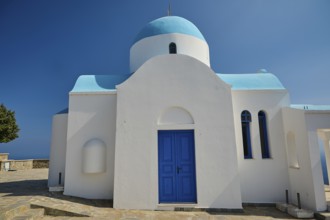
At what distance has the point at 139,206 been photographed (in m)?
7.10

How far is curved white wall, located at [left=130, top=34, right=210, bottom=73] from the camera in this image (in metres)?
10.4

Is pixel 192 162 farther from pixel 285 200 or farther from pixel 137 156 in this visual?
pixel 285 200

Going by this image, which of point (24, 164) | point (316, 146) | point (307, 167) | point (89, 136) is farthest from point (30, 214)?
point (24, 164)

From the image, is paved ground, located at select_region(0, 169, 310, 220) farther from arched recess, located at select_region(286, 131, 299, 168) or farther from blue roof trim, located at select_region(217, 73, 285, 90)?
blue roof trim, located at select_region(217, 73, 285, 90)

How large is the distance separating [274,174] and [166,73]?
218 inches

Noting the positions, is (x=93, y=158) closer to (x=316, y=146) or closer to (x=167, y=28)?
(x=167, y=28)

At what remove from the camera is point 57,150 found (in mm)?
9242

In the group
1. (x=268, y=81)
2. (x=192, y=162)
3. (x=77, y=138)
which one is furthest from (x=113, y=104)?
(x=268, y=81)

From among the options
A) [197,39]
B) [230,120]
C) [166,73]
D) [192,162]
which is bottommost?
[192,162]

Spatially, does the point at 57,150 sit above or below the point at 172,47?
below

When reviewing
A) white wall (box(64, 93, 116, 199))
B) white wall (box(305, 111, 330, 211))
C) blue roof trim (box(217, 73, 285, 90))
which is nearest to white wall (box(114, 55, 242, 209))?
white wall (box(64, 93, 116, 199))

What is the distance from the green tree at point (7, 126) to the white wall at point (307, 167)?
2243 cm

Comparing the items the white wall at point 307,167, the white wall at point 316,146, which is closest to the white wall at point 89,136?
the white wall at point 307,167

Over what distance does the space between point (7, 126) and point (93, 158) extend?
54.6 ft
